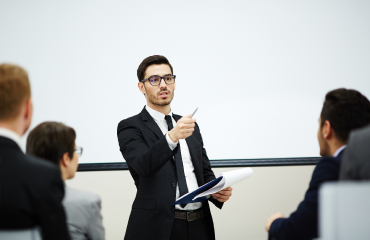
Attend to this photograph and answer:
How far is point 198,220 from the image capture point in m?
1.64

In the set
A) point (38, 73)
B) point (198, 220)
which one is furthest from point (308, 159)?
point (38, 73)

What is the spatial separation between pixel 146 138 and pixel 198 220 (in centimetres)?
55

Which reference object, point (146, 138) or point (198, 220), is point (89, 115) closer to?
point (146, 138)

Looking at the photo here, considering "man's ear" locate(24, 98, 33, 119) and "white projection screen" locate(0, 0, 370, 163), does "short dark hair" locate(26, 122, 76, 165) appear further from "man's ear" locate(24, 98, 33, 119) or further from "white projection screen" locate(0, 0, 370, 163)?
"white projection screen" locate(0, 0, 370, 163)

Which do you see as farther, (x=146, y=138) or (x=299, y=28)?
(x=299, y=28)

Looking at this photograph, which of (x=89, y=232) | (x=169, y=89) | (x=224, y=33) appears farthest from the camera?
(x=224, y=33)

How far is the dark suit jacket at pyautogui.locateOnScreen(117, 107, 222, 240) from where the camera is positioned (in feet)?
4.85

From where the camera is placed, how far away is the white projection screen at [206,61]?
2.78 m

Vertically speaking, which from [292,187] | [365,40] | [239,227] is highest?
[365,40]

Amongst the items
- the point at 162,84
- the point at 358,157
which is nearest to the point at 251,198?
the point at 162,84

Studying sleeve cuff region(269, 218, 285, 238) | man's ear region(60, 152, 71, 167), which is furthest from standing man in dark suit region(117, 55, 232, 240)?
sleeve cuff region(269, 218, 285, 238)

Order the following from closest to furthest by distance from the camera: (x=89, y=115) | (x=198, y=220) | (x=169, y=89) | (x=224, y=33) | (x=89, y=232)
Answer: (x=89, y=232), (x=198, y=220), (x=169, y=89), (x=89, y=115), (x=224, y=33)

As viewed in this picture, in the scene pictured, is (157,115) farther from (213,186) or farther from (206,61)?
(206,61)

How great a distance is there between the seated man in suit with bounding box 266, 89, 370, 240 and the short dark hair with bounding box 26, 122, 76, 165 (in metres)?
0.86
